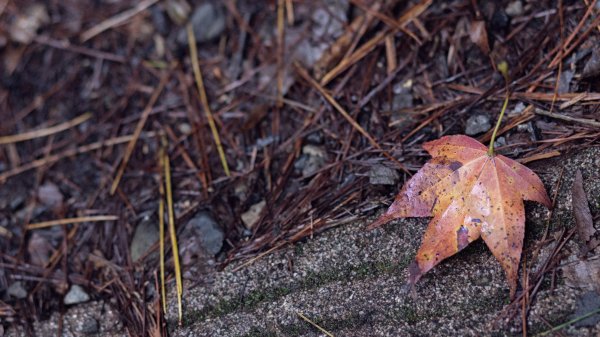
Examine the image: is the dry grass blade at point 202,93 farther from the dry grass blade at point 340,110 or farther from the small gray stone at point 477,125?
the small gray stone at point 477,125

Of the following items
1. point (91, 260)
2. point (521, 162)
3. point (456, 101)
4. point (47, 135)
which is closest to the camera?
point (521, 162)

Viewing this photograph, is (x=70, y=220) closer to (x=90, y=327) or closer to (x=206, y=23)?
(x=90, y=327)

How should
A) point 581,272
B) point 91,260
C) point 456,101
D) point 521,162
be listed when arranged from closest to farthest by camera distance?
1. point 581,272
2. point 521,162
3. point 456,101
4. point 91,260

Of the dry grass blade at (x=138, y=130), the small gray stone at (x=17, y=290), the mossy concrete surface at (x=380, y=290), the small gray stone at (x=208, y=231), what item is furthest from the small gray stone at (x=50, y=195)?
the mossy concrete surface at (x=380, y=290)

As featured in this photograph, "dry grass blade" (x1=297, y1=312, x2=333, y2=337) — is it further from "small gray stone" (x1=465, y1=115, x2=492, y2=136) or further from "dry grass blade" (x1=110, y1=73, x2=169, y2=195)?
"dry grass blade" (x1=110, y1=73, x2=169, y2=195)

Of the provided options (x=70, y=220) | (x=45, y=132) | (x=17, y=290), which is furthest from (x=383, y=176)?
(x=45, y=132)

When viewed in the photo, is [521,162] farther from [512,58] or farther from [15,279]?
[15,279]

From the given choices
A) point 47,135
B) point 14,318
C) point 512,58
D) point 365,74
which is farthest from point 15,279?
point 512,58
